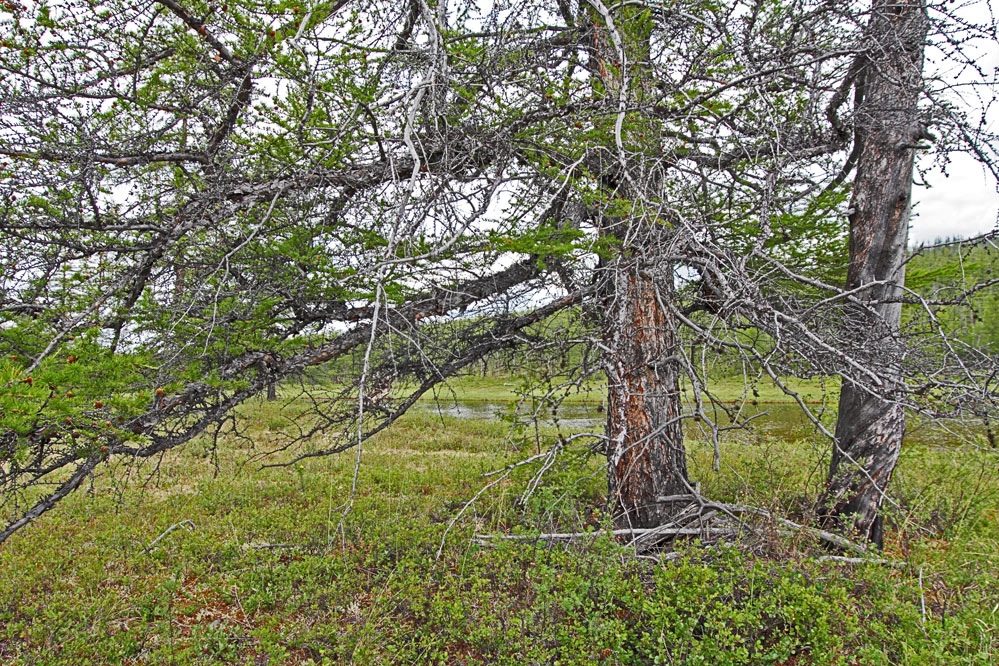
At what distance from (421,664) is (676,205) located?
3.27 metres

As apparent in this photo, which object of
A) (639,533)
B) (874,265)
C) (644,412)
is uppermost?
(874,265)

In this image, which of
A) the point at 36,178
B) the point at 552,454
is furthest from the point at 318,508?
the point at 36,178

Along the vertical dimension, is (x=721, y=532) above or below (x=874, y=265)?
below

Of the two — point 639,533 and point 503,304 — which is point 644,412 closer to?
point 639,533

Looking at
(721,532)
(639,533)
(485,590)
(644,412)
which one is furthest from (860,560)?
(485,590)

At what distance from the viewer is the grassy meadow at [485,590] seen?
3.04 m

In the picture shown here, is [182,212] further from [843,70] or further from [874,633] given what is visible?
[874,633]

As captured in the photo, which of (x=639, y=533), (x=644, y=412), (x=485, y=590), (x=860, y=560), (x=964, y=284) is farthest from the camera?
(x=644, y=412)

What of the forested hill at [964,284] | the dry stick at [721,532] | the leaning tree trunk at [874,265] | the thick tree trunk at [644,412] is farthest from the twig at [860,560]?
the forested hill at [964,284]

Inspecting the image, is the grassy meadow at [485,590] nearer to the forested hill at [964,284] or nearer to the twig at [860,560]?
the twig at [860,560]

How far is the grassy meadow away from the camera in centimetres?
304

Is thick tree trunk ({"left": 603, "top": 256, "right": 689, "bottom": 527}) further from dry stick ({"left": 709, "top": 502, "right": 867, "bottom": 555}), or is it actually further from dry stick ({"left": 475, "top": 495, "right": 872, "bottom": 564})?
dry stick ({"left": 709, "top": 502, "right": 867, "bottom": 555})

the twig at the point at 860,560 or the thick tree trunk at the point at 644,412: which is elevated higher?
the thick tree trunk at the point at 644,412

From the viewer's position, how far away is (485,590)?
13.0 feet
